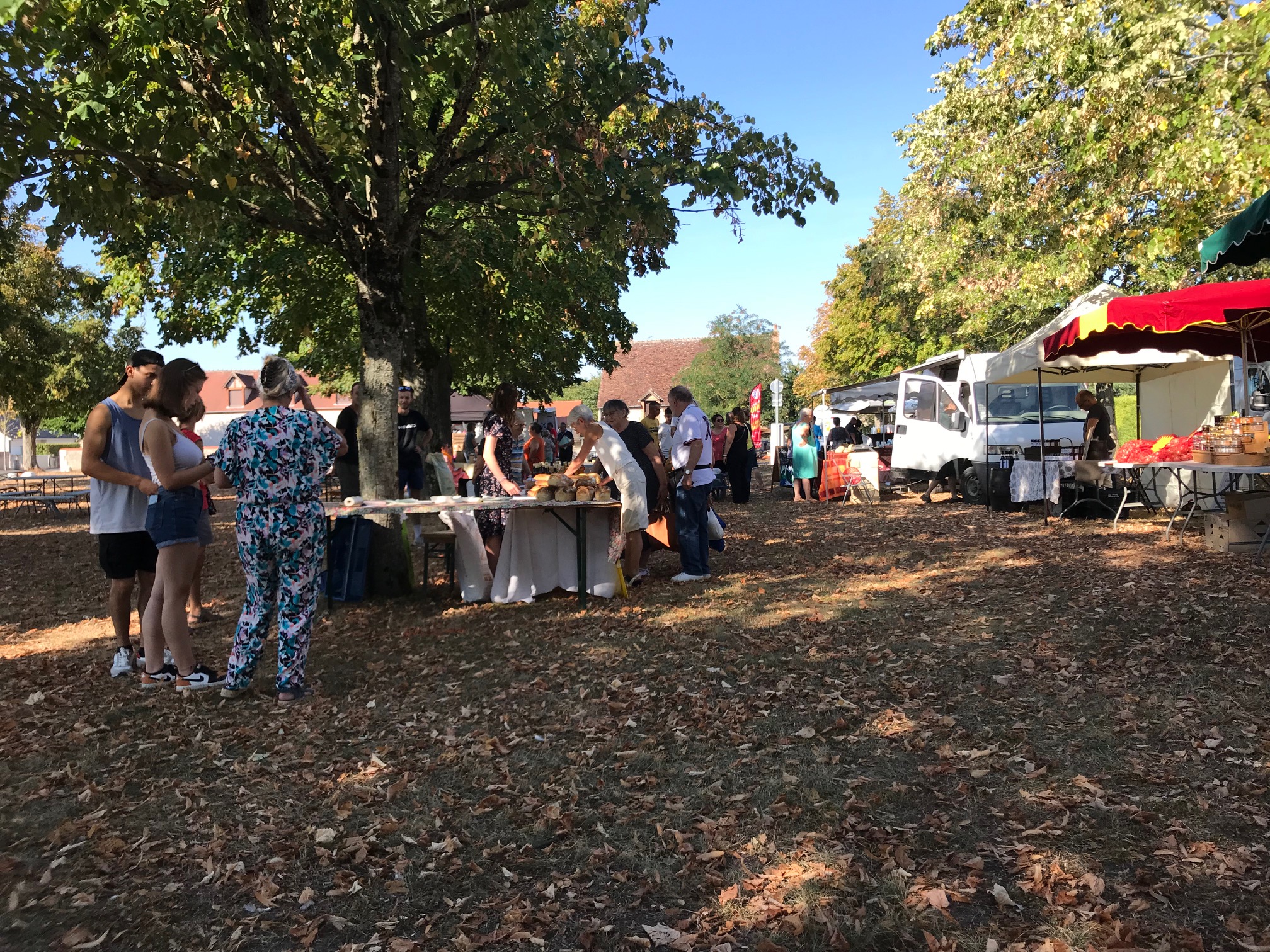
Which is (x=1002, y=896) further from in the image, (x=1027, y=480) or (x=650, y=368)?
(x=650, y=368)

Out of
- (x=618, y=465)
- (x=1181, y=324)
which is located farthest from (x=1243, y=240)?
(x=618, y=465)

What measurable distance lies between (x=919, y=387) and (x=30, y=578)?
49.2 feet

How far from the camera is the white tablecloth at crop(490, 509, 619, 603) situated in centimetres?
791

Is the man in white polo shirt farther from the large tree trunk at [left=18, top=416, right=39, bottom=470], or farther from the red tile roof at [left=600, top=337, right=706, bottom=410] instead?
the red tile roof at [left=600, top=337, right=706, bottom=410]

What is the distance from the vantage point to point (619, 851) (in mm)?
3504

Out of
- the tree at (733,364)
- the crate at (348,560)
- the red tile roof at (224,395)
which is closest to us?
the crate at (348,560)

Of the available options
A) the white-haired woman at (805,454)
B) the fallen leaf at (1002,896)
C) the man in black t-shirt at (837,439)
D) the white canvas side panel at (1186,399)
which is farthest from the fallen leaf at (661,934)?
the man in black t-shirt at (837,439)

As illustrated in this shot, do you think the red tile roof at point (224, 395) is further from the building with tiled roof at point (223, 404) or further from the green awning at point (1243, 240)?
the green awning at point (1243, 240)

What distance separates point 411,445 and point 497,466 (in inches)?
73.5

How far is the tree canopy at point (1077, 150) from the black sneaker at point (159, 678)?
8583 millimetres

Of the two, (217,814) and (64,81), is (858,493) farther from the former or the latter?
(217,814)

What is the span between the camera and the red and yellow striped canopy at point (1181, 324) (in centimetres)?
879

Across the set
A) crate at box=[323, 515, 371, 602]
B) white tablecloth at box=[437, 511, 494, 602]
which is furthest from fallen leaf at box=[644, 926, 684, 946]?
white tablecloth at box=[437, 511, 494, 602]

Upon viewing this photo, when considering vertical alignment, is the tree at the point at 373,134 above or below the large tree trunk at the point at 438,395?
above
